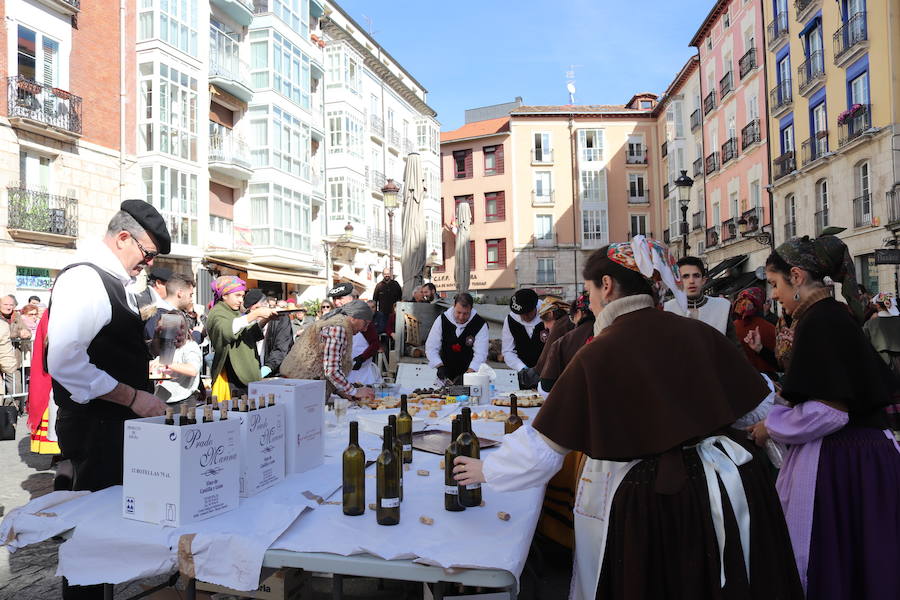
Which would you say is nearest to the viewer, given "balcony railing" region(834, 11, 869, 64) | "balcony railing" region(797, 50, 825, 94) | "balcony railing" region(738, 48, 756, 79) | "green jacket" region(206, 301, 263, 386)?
"green jacket" region(206, 301, 263, 386)

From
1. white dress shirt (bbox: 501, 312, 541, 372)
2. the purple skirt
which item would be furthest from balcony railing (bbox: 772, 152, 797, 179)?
the purple skirt

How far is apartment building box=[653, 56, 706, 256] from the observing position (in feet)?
108

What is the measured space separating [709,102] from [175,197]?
2474 centimetres

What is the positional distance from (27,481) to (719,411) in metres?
6.73

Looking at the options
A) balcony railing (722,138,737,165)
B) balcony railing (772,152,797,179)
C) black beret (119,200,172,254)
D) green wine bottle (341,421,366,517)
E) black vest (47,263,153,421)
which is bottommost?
green wine bottle (341,421,366,517)

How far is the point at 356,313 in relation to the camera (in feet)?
17.4

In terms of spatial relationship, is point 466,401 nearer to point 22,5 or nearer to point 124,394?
point 124,394

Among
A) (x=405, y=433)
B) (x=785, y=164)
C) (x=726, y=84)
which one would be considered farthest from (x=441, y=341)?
(x=726, y=84)

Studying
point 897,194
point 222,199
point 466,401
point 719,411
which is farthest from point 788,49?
point 719,411

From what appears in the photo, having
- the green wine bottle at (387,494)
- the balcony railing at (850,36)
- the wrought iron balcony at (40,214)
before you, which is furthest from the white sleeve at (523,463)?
the balcony railing at (850,36)

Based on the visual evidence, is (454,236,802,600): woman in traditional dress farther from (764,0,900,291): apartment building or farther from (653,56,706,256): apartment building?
(653,56,706,256): apartment building

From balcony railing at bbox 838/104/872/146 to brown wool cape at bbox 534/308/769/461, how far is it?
66.3 ft

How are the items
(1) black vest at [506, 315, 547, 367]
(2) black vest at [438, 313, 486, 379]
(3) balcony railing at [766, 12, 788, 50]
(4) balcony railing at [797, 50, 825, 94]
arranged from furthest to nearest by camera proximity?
(3) balcony railing at [766, 12, 788, 50]
(4) balcony railing at [797, 50, 825, 94]
(1) black vest at [506, 315, 547, 367]
(2) black vest at [438, 313, 486, 379]

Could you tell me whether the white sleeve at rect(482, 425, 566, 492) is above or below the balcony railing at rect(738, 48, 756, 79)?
below
